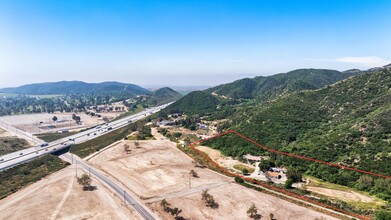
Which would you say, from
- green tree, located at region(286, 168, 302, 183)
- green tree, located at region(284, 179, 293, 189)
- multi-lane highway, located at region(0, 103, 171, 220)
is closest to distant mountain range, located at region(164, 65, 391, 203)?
green tree, located at region(286, 168, 302, 183)

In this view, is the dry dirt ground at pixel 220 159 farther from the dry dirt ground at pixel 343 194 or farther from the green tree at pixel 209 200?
the green tree at pixel 209 200

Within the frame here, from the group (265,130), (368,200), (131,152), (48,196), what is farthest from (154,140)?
(368,200)

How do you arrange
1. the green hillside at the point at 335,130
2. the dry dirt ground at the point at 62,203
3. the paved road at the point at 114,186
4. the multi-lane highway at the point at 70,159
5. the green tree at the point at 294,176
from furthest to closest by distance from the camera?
the green tree at the point at 294,176 < the green hillside at the point at 335,130 < the multi-lane highway at the point at 70,159 < the paved road at the point at 114,186 < the dry dirt ground at the point at 62,203

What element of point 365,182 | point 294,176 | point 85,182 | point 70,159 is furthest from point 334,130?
point 70,159

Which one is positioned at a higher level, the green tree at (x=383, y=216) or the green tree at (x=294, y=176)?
the green tree at (x=383, y=216)

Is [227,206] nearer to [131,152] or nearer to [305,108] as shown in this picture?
[131,152]

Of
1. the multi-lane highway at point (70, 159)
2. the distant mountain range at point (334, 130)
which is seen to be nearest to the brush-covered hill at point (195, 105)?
the distant mountain range at point (334, 130)

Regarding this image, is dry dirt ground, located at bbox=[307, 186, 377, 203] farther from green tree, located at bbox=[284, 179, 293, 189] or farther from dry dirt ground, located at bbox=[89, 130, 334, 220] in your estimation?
dry dirt ground, located at bbox=[89, 130, 334, 220]
